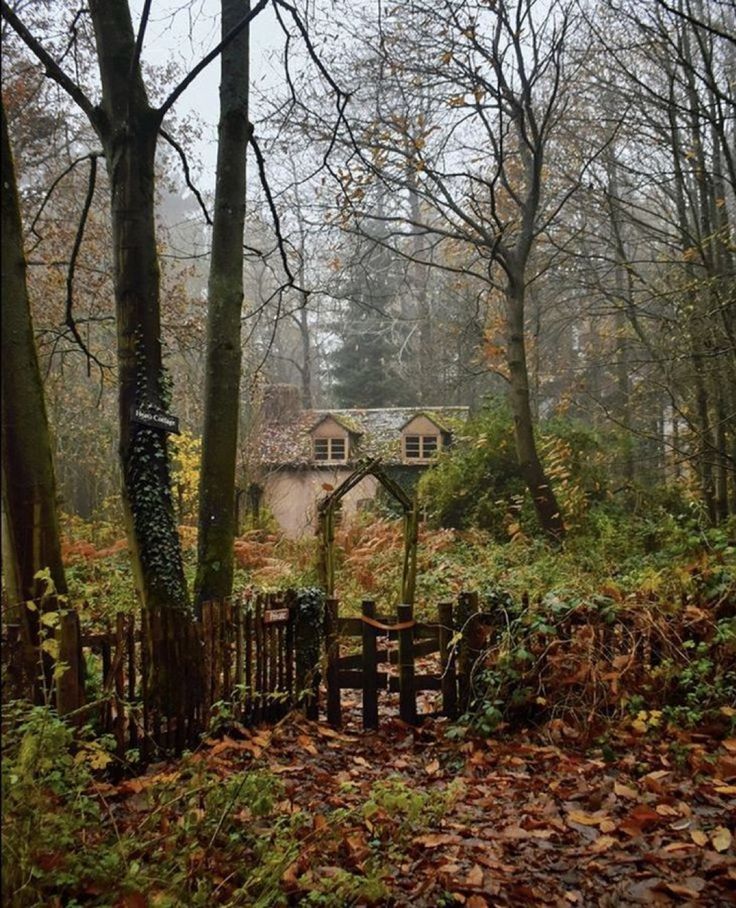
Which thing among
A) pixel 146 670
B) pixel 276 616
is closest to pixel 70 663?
pixel 146 670

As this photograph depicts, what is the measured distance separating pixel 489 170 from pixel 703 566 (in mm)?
11801

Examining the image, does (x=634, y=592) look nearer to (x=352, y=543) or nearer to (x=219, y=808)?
(x=219, y=808)

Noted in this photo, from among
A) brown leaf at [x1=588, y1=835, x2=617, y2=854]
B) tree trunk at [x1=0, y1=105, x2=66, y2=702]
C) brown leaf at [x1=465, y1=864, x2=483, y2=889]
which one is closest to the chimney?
tree trunk at [x1=0, y1=105, x2=66, y2=702]

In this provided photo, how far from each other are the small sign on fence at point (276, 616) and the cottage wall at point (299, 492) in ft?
39.5

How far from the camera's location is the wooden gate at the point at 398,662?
5832 millimetres

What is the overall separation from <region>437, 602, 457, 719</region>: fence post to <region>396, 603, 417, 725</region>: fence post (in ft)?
0.83

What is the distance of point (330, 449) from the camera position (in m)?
20.9

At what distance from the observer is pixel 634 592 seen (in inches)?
229

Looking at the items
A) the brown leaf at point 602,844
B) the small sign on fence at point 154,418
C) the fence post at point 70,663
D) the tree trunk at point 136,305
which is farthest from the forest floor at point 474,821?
the small sign on fence at point 154,418

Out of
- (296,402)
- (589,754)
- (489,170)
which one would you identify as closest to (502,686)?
(589,754)

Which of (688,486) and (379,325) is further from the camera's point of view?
(379,325)

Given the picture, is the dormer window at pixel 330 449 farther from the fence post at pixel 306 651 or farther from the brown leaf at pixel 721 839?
the brown leaf at pixel 721 839

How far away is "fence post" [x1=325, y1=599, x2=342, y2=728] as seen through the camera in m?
5.83

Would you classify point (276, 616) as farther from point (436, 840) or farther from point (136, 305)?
point (136, 305)
